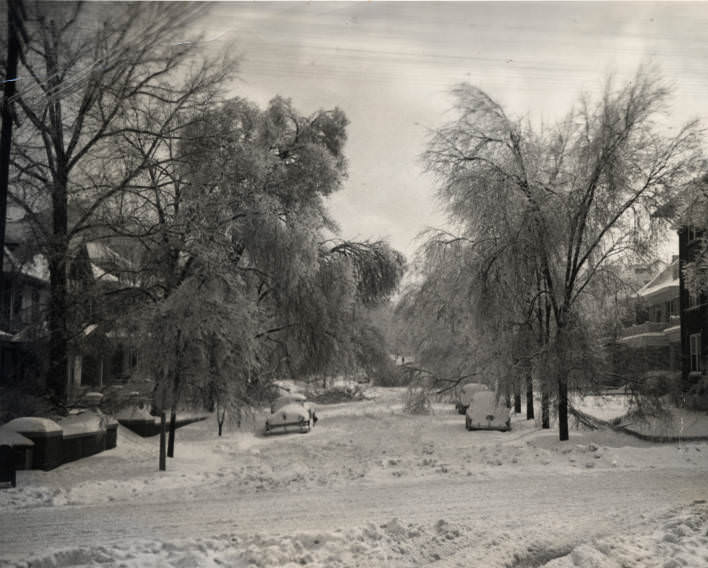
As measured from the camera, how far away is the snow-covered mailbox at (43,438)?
4031 mm

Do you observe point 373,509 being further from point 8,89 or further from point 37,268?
point 37,268

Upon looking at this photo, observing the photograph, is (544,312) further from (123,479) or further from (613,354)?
(123,479)

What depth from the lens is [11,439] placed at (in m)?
3.69

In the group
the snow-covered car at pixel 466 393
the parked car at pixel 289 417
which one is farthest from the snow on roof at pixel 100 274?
the parked car at pixel 289 417

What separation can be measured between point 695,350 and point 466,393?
417 centimetres

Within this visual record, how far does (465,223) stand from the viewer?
5.68 m

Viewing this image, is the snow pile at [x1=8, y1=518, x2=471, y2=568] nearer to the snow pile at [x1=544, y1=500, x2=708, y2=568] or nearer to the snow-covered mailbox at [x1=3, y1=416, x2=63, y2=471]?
the snow pile at [x1=544, y1=500, x2=708, y2=568]

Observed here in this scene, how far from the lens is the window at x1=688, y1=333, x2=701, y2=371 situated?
7622 millimetres

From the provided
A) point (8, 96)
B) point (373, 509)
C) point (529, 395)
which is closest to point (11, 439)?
point (373, 509)

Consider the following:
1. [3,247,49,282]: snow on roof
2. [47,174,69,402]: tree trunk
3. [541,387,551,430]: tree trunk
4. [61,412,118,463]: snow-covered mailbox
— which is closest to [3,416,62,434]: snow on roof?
[47,174,69,402]: tree trunk

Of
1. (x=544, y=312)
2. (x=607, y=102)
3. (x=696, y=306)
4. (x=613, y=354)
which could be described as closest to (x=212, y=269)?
(x=607, y=102)

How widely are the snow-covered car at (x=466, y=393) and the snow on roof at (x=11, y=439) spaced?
443 cm

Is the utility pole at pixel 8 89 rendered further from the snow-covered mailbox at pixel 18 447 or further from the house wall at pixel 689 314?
the house wall at pixel 689 314

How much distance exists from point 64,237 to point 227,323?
143cm
